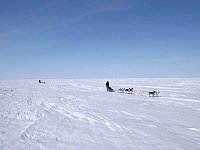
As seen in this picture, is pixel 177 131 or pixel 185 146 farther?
pixel 177 131

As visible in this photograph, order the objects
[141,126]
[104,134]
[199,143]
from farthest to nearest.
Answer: [141,126], [104,134], [199,143]

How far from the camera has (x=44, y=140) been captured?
5.12 meters

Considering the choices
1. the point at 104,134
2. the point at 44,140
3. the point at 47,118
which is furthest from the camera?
the point at 47,118

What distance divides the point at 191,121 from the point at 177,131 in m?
2.00

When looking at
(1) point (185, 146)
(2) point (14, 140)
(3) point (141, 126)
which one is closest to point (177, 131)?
(3) point (141, 126)

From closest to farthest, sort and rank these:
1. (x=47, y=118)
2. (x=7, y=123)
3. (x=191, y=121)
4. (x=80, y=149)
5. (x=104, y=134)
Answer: (x=80, y=149) → (x=104, y=134) → (x=7, y=123) → (x=47, y=118) → (x=191, y=121)

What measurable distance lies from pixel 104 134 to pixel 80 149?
1412mm

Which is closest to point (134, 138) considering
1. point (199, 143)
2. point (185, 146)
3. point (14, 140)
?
point (185, 146)

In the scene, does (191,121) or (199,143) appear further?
(191,121)

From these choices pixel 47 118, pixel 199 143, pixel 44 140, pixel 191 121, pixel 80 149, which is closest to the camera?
pixel 80 149

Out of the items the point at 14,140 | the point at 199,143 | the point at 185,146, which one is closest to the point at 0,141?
the point at 14,140

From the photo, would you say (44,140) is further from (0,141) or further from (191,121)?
(191,121)

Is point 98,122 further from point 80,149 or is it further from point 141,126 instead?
point 80,149

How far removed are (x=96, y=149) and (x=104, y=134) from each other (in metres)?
1.28
